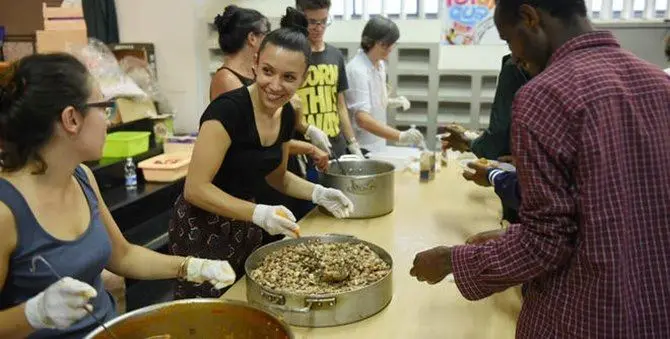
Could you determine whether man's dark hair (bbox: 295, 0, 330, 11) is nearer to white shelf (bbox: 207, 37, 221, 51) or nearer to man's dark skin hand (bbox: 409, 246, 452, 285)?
white shelf (bbox: 207, 37, 221, 51)

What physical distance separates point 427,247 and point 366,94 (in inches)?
56.0

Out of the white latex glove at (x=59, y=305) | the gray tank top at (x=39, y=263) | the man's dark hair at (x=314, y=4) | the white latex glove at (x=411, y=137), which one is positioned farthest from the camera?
the white latex glove at (x=411, y=137)

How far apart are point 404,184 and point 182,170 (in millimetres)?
1405

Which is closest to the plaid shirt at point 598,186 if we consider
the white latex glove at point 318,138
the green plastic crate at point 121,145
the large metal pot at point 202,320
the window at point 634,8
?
the large metal pot at point 202,320

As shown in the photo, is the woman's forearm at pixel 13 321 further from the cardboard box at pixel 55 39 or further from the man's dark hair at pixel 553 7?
the cardboard box at pixel 55 39

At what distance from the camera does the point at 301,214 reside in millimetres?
2631

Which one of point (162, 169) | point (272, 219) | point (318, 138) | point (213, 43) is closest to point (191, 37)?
point (213, 43)

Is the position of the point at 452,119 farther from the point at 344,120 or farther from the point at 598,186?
the point at 598,186

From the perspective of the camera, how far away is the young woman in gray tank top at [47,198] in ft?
3.72

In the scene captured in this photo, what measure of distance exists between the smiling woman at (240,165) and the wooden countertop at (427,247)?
21 centimetres

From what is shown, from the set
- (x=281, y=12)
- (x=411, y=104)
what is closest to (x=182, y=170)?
(x=281, y=12)

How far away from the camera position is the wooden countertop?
57.1 inches

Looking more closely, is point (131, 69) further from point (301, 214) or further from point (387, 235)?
point (387, 235)

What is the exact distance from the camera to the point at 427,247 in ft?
6.53
